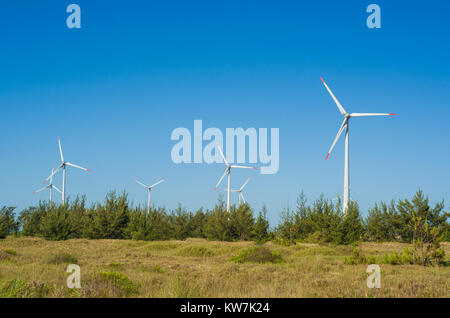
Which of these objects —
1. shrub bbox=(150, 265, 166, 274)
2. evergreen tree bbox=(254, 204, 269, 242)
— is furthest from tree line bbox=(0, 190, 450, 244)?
shrub bbox=(150, 265, 166, 274)

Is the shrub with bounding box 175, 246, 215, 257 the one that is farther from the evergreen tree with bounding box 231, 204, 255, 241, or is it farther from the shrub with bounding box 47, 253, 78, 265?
the evergreen tree with bounding box 231, 204, 255, 241

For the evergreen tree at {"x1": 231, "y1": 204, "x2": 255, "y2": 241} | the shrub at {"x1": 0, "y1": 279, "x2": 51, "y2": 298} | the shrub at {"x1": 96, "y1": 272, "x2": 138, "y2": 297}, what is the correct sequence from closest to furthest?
1. the shrub at {"x1": 0, "y1": 279, "x2": 51, "y2": 298}
2. the shrub at {"x1": 96, "y1": 272, "x2": 138, "y2": 297}
3. the evergreen tree at {"x1": 231, "y1": 204, "x2": 255, "y2": 241}

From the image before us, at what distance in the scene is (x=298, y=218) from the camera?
162 ft

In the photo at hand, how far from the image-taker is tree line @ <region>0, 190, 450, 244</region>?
138 ft

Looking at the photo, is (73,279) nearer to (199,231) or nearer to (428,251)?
(428,251)

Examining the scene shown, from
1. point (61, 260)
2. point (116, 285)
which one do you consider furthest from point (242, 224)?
point (116, 285)

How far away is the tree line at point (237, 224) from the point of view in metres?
42.1

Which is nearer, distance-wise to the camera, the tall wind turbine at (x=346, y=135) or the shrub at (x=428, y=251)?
the shrub at (x=428, y=251)

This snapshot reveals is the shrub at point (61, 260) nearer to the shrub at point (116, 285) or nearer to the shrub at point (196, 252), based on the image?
the shrub at point (116, 285)

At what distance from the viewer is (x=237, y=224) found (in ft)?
172

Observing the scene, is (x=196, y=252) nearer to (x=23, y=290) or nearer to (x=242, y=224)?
(x=242, y=224)

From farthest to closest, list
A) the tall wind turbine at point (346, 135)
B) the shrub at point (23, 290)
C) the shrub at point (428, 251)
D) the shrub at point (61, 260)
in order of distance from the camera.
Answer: the tall wind turbine at point (346, 135)
the shrub at point (61, 260)
the shrub at point (428, 251)
the shrub at point (23, 290)

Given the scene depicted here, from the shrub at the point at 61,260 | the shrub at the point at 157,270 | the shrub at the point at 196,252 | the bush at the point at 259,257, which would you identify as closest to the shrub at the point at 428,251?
the bush at the point at 259,257
